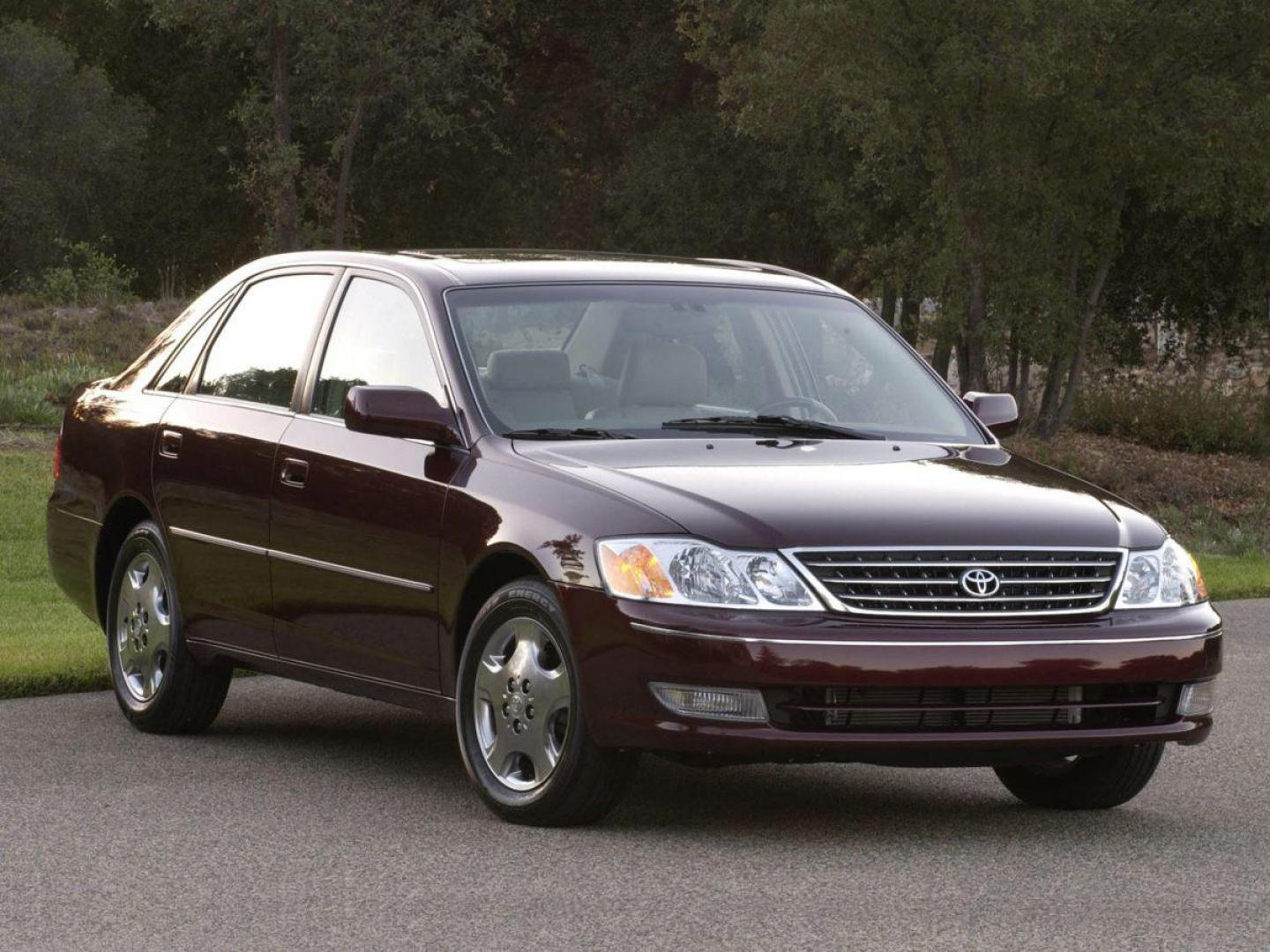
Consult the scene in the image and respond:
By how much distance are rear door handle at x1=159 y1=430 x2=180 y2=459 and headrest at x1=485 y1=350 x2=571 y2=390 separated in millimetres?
1770

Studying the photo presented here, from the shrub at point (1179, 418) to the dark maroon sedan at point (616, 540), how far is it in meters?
24.7

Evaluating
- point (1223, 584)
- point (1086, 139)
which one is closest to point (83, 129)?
point (1086, 139)

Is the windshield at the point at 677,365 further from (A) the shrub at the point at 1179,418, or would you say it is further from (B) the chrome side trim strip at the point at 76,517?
(A) the shrub at the point at 1179,418

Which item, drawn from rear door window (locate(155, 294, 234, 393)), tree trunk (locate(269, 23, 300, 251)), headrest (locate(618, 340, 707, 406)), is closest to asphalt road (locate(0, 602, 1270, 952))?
headrest (locate(618, 340, 707, 406))

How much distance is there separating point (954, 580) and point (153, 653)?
12.2 ft

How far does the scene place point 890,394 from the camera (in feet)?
27.3

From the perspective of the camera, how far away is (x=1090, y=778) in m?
7.62

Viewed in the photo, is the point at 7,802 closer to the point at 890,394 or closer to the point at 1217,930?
the point at 890,394

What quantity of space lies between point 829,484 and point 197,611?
2.87 meters

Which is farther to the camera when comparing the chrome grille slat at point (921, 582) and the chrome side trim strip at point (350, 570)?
the chrome side trim strip at point (350, 570)

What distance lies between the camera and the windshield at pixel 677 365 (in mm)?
7805

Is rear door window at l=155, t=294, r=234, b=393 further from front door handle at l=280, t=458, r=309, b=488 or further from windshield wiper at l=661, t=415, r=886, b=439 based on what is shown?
windshield wiper at l=661, t=415, r=886, b=439

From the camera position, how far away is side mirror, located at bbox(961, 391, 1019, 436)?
8500mm

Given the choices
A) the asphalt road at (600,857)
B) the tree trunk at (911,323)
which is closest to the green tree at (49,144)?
the tree trunk at (911,323)
